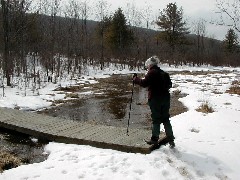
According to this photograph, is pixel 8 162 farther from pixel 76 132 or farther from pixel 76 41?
pixel 76 41

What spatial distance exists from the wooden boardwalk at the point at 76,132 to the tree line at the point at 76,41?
830cm

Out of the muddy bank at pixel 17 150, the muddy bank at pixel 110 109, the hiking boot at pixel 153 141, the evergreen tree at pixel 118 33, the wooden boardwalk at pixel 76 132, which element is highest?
the evergreen tree at pixel 118 33

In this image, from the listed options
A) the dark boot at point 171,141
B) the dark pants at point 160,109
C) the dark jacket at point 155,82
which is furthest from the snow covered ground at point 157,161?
the dark jacket at point 155,82

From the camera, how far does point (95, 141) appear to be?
746 cm

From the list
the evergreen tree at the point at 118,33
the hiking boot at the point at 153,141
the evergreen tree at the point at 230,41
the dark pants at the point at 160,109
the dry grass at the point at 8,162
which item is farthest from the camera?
the evergreen tree at the point at 230,41

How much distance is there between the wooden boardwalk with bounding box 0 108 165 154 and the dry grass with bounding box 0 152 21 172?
53.4 inches

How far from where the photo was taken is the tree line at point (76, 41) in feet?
64.5

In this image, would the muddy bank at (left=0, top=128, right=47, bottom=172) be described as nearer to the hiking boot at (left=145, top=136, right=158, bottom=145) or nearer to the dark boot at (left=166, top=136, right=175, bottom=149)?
the hiking boot at (left=145, top=136, right=158, bottom=145)

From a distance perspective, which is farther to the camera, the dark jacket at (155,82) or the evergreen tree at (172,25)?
the evergreen tree at (172,25)

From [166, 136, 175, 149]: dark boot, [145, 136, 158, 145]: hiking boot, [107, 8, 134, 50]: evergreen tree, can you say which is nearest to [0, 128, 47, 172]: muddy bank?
[145, 136, 158, 145]: hiking boot

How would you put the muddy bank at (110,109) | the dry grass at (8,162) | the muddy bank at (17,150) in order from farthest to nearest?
the muddy bank at (110,109)
the muddy bank at (17,150)
the dry grass at (8,162)

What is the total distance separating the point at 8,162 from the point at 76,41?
102 feet

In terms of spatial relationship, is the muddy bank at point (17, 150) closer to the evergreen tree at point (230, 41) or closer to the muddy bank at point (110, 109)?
the muddy bank at point (110, 109)

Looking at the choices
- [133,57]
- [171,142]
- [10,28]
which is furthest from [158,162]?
[133,57]
